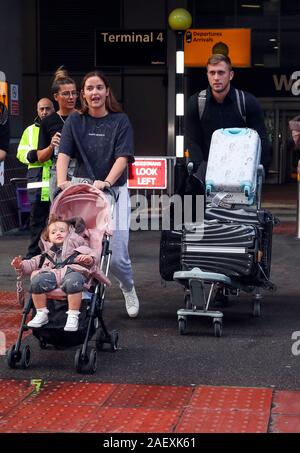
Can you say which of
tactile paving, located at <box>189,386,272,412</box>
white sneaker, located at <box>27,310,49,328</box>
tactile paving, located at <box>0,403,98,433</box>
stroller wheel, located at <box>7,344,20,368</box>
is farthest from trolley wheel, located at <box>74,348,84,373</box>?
tactile paving, located at <box>189,386,272,412</box>

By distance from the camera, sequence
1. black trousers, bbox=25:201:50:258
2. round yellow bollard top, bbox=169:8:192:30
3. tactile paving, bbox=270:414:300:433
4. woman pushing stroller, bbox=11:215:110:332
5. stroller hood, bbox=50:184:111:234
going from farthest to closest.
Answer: round yellow bollard top, bbox=169:8:192:30 → black trousers, bbox=25:201:50:258 → stroller hood, bbox=50:184:111:234 → woman pushing stroller, bbox=11:215:110:332 → tactile paving, bbox=270:414:300:433

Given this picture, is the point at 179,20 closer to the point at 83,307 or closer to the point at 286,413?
the point at 83,307

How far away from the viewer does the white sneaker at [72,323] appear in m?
5.97

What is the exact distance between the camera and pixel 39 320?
607 cm

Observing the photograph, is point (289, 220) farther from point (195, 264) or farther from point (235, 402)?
point (235, 402)

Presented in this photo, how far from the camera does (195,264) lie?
23.8ft

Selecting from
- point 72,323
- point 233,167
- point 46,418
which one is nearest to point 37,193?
point 233,167

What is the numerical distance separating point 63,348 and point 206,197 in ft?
6.43

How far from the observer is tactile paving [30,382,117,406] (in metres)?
5.49

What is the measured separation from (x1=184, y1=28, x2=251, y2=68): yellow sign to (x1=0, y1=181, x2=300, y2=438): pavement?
45.8 ft

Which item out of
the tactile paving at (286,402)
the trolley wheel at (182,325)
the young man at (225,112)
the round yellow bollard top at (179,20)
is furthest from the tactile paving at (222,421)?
the round yellow bollard top at (179,20)

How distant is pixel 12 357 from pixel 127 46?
14381 millimetres

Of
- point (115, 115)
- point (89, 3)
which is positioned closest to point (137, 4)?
point (89, 3)

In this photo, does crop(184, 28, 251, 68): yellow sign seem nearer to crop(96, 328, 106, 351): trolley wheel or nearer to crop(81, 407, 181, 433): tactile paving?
crop(96, 328, 106, 351): trolley wheel
